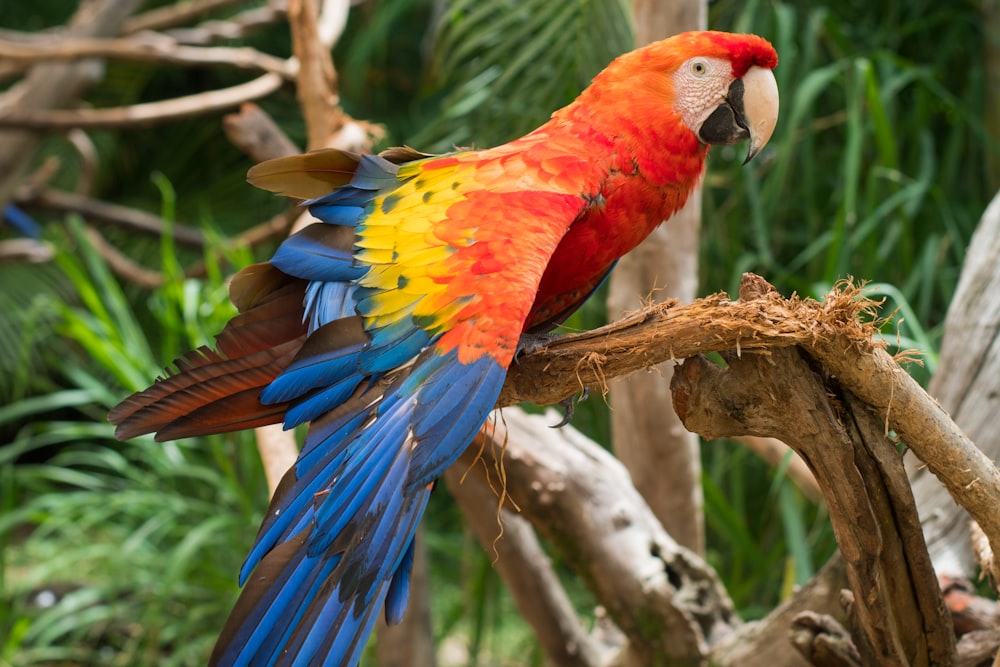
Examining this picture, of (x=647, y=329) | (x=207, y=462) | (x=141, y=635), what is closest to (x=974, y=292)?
(x=647, y=329)

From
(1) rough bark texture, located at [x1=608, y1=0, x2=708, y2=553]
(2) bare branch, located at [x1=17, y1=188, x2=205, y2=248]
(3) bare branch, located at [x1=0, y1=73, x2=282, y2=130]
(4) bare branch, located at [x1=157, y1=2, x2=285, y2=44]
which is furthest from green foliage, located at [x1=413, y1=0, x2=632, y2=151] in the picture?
(2) bare branch, located at [x1=17, y1=188, x2=205, y2=248]

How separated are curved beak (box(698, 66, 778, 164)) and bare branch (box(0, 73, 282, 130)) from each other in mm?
1207

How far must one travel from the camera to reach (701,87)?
912mm

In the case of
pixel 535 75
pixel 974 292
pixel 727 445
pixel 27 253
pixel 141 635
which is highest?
pixel 535 75

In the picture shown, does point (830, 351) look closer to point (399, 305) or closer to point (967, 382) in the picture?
point (399, 305)

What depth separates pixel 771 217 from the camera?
176 cm

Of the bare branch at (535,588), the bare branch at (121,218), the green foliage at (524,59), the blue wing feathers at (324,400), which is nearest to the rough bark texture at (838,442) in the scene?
the blue wing feathers at (324,400)

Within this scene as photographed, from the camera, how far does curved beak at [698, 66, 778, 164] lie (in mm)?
923

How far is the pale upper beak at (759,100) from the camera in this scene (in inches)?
36.3

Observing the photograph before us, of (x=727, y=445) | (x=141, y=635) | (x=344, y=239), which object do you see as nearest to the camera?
(x=344, y=239)

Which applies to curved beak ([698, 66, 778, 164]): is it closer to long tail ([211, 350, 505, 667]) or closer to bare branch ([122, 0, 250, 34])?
long tail ([211, 350, 505, 667])

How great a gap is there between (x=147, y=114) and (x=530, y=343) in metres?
1.53

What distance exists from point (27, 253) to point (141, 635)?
3.53 ft

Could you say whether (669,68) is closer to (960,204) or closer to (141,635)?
(960,204)
